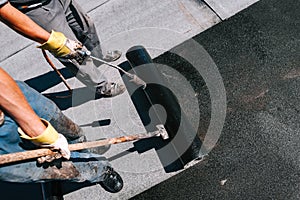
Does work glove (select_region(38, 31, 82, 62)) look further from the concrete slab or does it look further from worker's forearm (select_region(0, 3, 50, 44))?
the concrete slab

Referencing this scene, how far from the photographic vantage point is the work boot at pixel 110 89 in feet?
12.0

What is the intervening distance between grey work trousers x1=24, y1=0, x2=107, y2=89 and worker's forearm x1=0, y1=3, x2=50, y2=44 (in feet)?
0.64

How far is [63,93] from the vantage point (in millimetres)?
3922

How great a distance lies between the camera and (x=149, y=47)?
4.02 meters

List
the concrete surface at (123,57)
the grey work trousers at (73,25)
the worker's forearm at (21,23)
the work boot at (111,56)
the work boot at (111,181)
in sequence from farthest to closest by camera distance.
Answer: the work boot at (111,56), the concrete surface at (123,57), the work boot at (111,181), the grey work trousers at (73,25), the worker's forearm at (21,23)

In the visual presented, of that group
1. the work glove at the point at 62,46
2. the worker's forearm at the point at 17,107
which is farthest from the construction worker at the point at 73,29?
the worker's forearm at the point at 17,107

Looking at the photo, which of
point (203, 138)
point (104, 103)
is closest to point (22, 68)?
point (104, 103)

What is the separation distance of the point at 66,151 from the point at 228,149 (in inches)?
60.1

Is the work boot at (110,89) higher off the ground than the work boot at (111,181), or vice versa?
the work boot at (110,89)

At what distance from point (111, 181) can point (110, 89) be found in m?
0.95

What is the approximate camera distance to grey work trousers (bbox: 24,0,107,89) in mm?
2932

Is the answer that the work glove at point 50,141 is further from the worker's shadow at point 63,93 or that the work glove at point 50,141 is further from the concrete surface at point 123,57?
the worker's shadow at point 63,93

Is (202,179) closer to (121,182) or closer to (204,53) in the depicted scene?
(121,182)

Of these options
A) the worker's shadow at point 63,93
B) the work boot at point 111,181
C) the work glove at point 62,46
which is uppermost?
the work glove at point 62,46
